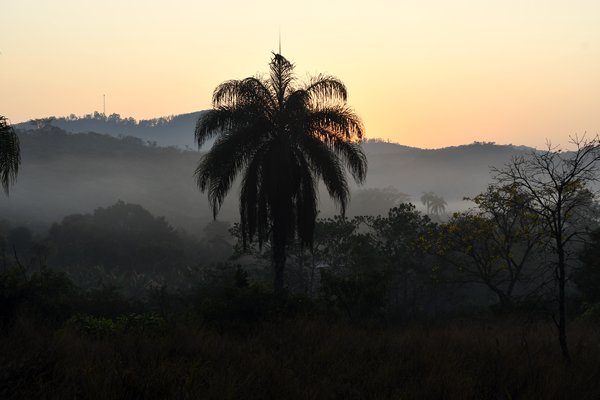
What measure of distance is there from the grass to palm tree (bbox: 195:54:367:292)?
5.41m

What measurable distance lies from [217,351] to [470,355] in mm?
3975

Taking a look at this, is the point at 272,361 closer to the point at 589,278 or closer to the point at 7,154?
the point at 7,154

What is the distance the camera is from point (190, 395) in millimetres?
5262

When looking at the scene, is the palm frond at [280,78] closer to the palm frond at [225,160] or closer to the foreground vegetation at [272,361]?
the palm frond at [225,160]

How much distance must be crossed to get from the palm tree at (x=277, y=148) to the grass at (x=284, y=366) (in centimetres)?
541

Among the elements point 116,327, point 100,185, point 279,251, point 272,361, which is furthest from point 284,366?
point 100,185

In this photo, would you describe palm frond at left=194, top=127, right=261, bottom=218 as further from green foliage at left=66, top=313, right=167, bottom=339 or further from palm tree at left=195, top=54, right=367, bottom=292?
green foliage at left=66, top=313, right=167, bottom=339

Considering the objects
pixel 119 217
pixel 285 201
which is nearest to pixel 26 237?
pixel 119 217

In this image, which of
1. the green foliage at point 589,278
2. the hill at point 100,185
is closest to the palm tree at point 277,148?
the green foliage at point 589,278

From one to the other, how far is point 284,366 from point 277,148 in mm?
8238

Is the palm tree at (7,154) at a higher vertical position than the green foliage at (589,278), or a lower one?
higher

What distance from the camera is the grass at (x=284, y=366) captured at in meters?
5.49

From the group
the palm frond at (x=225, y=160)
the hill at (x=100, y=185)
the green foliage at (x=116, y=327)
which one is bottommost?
the hill at (x=100, y=185)

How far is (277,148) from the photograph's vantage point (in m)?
14.1
